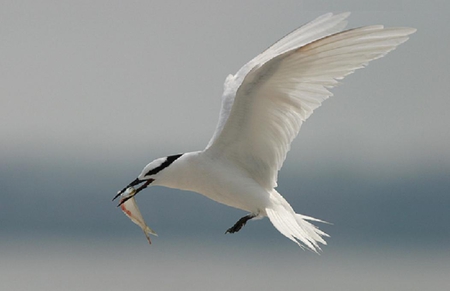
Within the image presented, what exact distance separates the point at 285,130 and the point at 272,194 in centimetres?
27

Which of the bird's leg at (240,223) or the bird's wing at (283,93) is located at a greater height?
the bird's wing at (283,93)

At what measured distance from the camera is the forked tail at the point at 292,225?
124 inches

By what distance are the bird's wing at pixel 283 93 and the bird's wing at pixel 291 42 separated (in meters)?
0.08

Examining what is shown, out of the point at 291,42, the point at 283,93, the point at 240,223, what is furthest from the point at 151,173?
the point at 291,42

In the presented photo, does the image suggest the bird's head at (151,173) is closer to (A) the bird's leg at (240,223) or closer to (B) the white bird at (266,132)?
(B) the white bird at (266,132)

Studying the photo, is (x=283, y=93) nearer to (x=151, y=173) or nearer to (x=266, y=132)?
(x=266, y=132)

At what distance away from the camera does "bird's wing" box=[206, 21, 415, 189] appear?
9.78 feet

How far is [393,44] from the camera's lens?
2943mm

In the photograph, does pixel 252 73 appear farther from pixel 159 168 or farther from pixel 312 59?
pixel 159 168

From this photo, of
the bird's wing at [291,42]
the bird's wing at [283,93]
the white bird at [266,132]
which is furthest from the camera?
the bird's wing at [291,42]

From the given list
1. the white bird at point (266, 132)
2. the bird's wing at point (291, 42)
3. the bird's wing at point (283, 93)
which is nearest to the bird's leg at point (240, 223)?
the white bird at point (266, 132)

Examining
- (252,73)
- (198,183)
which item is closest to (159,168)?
(198,183)

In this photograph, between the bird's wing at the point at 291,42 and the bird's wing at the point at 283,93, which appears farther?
the bird's wing at the point at 291,42

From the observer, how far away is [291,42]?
3.76 meters
